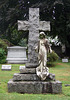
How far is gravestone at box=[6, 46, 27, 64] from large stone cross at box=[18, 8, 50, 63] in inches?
362

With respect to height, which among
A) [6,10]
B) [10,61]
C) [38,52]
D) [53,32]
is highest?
[6,10]

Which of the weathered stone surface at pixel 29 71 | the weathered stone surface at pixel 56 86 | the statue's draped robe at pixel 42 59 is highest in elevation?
the statue's draped robe at pixel 42 59

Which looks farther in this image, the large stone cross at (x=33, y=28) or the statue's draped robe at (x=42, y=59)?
the large stone cross at (x=33, y=28)

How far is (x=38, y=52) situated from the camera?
6.07m

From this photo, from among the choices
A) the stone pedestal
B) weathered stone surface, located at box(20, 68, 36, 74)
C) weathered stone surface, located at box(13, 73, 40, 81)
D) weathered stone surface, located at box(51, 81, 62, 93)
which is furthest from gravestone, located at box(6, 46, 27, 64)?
weathered stone surface, located at box(51, 81, 62, 93)

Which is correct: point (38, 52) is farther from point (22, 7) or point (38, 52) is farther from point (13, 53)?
point (22, 7)

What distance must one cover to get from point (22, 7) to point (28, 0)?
119cm

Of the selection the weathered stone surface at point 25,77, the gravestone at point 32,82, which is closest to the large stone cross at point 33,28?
the gravestone at point 32,82

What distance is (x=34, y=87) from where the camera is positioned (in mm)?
5707

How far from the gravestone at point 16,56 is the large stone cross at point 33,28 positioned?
9.18 meters

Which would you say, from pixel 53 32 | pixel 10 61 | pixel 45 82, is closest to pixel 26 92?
pixel 45 82

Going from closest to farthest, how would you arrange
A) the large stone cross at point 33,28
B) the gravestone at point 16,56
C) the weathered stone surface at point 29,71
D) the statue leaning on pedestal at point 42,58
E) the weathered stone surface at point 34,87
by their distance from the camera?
the weathered stone surface at point 34,87, the statue leaning on pedestal at point 42,58, the weathered stone surface at point 29,71, the large stone cross at point 33,28, the gravestone at point 16,56

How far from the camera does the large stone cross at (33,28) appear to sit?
645 cm

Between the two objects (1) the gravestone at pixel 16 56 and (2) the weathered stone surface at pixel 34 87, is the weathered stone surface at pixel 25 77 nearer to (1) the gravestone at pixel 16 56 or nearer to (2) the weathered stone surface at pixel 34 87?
(2) the weathered stone surface at pixel 34 87
